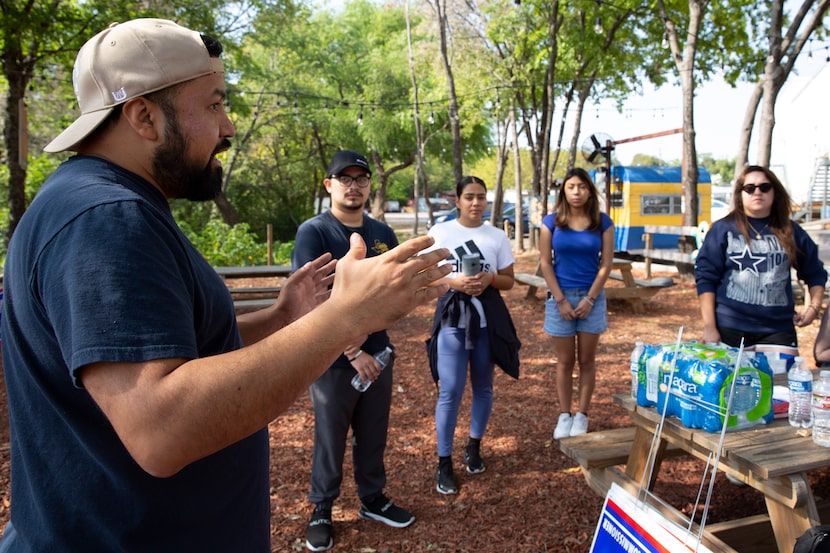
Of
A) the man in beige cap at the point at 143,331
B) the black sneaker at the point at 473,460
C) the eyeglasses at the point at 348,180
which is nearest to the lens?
the man in beige cap at the point at 143,331

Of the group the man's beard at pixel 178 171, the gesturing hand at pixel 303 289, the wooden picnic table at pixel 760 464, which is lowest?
the wooden picnic table at pixel 760 464

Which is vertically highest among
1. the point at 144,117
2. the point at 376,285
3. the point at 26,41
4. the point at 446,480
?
the point at 26,41

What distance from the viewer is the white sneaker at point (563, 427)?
433cm

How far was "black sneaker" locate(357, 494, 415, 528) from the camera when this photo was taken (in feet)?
10.9

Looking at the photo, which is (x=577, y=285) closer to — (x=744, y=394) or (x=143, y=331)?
(x=744, y=394)

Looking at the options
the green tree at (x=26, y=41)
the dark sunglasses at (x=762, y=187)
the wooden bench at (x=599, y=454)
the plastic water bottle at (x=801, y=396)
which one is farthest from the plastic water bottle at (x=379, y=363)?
the green tree at (x=26, y=41)

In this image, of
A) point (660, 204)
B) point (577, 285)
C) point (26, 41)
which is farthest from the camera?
point (660, 204)

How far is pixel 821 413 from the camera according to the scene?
2.28 meters

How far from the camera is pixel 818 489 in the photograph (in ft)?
11.4

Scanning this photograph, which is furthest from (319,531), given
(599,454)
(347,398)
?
(599,454)

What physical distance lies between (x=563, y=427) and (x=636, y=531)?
2453mm

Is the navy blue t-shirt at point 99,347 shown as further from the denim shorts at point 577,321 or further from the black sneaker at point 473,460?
the denim shorts at point 577,321

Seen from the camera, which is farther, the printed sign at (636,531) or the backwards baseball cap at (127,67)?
the printed sign at (636,531)

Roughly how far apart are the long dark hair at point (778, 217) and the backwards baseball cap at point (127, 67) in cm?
349
